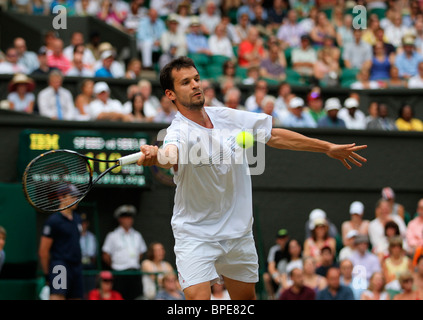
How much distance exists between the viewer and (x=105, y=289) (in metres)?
9.95

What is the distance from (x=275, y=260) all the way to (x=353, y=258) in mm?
1084

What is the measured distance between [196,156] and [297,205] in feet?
23.0

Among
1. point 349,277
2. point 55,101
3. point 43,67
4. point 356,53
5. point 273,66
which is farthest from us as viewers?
point 356,53

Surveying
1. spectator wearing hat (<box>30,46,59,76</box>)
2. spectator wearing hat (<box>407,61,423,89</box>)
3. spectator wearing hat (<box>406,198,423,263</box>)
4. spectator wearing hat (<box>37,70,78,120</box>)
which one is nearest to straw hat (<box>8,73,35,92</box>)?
spectator wearing hat (<box>37,70,78,120</box>)

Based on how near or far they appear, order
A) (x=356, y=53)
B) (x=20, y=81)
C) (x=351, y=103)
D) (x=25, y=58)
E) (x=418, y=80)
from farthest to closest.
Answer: (x=356, y=53)
(x=418, y=80)
(x=25, y=58)
(x=351, y=103)
(x=20, y=81)

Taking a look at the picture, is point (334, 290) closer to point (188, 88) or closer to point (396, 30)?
point (188, 88)

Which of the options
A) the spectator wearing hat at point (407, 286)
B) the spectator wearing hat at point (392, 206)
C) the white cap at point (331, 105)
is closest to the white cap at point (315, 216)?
the spectator wearing hat at point (392, 206)

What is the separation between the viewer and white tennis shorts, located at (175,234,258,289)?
5.86 metres

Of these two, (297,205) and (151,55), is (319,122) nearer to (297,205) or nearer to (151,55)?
(297,205)

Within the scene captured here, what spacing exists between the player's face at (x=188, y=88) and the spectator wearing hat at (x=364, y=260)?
540 centimetres

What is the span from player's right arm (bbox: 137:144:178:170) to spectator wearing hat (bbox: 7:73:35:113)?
23.5ft

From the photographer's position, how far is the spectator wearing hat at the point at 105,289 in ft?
32.5

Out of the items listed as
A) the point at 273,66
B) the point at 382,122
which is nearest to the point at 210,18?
the point at 273,66
